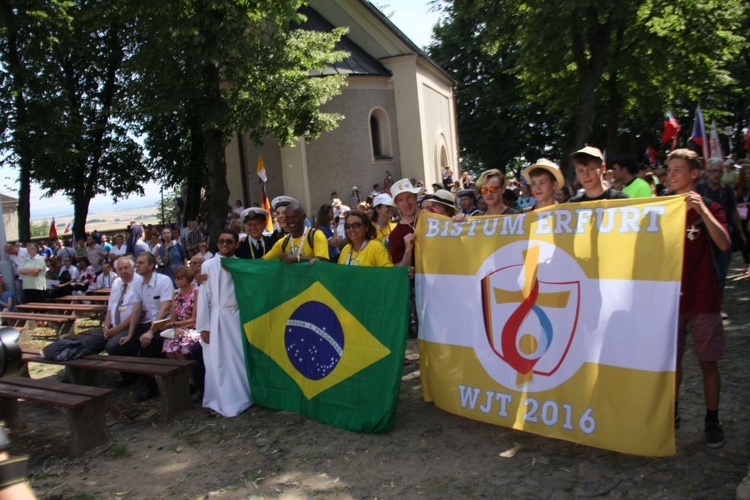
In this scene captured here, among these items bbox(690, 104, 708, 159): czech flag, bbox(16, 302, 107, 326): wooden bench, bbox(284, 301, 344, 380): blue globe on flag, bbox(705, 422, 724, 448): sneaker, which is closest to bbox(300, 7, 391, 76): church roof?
bbox(690, 104, 708, 159): czech flag

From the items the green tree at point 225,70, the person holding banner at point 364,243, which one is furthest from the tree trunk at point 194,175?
the person holding banner at point 364,243

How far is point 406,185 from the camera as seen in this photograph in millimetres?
6055

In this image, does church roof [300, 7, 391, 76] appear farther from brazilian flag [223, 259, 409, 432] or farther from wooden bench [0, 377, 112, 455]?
wooden bench [0, 377, 112, 455]

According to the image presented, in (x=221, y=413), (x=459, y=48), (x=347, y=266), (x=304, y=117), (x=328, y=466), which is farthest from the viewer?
(x=459, y=48)

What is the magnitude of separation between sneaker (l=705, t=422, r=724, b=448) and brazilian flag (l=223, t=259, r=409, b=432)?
2221 mm

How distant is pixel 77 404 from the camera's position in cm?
512

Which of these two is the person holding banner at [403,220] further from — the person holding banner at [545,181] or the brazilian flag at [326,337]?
the person holding banner at [545,181]

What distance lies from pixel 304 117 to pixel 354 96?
635 cm

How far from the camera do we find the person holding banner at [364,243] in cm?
539

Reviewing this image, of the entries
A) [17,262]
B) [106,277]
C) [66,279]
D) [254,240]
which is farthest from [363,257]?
[17,262]

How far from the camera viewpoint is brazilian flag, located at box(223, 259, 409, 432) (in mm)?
4883

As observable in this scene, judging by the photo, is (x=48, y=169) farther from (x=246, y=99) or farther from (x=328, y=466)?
(x=328, y=466)

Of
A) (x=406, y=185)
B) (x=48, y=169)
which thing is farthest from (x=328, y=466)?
(x=48, y=169)

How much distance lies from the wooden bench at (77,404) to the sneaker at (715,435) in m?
4.88
